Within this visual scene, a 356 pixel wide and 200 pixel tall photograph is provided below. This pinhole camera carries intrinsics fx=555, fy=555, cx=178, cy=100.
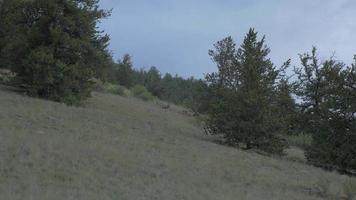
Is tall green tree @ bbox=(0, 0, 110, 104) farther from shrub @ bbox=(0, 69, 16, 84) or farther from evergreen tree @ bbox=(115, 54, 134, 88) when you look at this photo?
evergreen tree @ bbox=(115, 54, 134, 88)

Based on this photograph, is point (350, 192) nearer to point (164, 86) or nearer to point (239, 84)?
point (239, 84)

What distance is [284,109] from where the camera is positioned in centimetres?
3250

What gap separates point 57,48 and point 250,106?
1243 centimetres

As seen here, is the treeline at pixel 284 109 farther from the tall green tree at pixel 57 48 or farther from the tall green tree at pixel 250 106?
the tall green tree at pixel 57 48

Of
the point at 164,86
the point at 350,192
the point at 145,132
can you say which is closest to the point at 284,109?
the point at 145,132

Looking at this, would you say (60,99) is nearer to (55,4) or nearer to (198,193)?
(55,4)

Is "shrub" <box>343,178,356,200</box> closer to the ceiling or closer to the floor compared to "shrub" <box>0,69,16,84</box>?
closer to the floor

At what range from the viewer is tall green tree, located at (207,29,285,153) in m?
29.6

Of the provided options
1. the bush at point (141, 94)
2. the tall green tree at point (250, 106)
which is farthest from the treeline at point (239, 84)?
the bush at point (141, 94)

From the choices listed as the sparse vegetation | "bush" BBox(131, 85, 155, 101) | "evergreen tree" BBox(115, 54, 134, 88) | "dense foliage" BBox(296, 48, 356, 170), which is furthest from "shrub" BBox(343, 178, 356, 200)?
"evergreen tree" BBox(115, 54, 134, 88)

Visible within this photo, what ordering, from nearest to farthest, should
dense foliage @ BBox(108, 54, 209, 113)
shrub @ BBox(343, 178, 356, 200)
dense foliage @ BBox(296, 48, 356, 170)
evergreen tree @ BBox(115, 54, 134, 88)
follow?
shrub @ BBox(343, 178, 356, 200)
dense foliage @ BBox(296, 48, 356, 170)
dense foliage @ BBox(108, 54, 209, 113)
evergreen tree @ BBox(115, 54, 134, 88)

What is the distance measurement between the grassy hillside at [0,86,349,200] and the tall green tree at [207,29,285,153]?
4426mm

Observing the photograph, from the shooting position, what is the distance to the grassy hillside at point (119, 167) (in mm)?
12828

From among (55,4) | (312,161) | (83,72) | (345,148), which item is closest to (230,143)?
(312,161)
